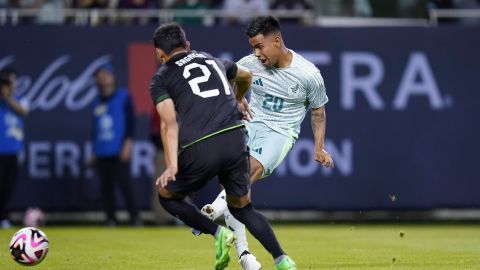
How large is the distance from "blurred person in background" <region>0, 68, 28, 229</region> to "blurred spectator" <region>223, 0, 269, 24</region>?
4.09m

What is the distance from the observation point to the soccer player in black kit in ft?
30.2

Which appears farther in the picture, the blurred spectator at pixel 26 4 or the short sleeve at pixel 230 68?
the blurred spectator at pixel 26 4

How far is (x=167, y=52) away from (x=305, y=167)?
Result: 9722 millimetres

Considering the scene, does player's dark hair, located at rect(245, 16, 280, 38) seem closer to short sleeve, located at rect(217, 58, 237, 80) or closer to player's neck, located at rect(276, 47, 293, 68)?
player's neck, located at rect(276, 47, 293, 68)

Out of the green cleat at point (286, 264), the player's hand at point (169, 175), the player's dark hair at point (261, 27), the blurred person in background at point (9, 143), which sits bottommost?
the blurred person in background at point (9, 143)

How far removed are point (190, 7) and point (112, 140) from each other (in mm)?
2860

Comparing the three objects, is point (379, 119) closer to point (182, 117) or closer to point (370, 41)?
point (370, 41)

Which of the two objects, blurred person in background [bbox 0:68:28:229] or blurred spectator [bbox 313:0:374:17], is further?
blurred spectator [bbox 313:0:374:17]

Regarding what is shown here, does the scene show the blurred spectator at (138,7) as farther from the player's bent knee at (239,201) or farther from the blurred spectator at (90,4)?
the player's bent knee at (239,201)

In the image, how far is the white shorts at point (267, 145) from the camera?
10.9 meters

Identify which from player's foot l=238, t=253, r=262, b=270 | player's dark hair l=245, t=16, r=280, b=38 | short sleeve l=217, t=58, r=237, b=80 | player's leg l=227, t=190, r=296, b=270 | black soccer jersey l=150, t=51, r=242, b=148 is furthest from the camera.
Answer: player's dark hair l=245, t=16, r=280, b=38

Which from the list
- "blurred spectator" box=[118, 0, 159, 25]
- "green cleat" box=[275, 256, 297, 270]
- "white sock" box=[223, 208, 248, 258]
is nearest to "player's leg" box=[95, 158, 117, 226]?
"blurred spectator" box=[118, 0, 159, 25]

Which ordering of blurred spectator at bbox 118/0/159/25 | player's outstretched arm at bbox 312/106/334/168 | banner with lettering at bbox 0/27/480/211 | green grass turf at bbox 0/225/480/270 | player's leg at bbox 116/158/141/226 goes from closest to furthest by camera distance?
1. player's outstretched arm at bbox 312/106/334/168
2. green grass turf at bbox 0/225/480/270
3. player's leg at bbox 116/158/141/226
4. banner with lettering at bbox 0/27/480/211
5. blurred spectator at bbox 118/0/159/25

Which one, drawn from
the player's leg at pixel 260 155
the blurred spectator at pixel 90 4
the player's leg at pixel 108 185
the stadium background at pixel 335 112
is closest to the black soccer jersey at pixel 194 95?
the player's leg at pixel 260 155
